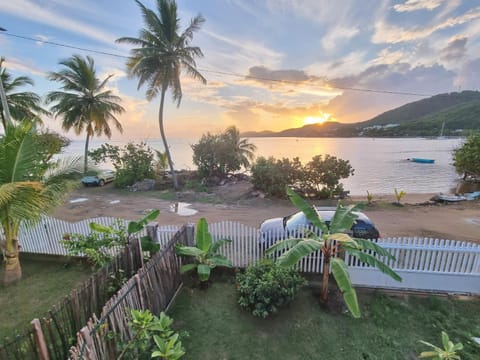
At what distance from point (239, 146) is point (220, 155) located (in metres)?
2.04

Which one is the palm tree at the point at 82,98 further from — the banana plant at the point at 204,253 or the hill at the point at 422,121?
the hill at the point at 422,121

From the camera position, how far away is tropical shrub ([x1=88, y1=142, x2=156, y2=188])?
17.9 m

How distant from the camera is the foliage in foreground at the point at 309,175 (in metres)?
13.5

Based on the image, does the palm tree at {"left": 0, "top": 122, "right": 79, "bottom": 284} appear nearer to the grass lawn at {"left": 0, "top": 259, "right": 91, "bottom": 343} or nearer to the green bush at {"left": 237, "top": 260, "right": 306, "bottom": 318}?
→ the grass lawn at {"left": 0, "top": 259, "right": 91, "bottom": 343}

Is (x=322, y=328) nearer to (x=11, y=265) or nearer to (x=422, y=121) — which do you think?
(x=11, y=265)

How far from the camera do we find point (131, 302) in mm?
3359

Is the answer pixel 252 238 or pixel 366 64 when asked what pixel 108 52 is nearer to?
pixel 252 238

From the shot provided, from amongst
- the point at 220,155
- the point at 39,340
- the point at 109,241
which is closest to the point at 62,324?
the point at 39,340

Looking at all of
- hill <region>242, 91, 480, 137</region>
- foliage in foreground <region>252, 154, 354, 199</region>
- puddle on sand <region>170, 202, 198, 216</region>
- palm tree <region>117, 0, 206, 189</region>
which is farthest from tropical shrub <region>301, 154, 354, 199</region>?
hill <region>242, 91, 480, 137</region>

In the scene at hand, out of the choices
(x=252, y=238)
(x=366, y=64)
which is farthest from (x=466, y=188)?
(x=252, y=238)

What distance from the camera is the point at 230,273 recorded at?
18.8 feet

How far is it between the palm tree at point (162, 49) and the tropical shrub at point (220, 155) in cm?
514

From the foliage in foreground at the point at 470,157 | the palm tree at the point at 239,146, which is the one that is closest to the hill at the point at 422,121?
the palm tree at the point at 239,146

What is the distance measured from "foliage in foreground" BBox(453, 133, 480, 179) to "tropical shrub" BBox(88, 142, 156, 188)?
88.1ft
